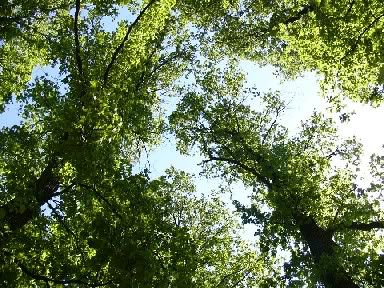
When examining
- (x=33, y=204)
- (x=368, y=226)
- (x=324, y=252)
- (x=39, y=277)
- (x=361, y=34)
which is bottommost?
(x=39, y=277)

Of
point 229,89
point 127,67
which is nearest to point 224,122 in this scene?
point 229,89

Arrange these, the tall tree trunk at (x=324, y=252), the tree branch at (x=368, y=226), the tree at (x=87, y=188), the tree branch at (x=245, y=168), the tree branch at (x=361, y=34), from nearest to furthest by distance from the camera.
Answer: the tree at (x=87, y=188) < the tall tree trunk at (x=324, y=252) < the tree branch at (x=361, y=34) < the tree branch at (x=368, y=226) < the tree branch at (x=245, y=168)

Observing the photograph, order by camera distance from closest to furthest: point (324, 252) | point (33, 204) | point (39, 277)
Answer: point (33, 204) < point (39, 277) < point (324, 252)

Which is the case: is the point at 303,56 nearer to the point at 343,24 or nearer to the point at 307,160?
the point at 343,24

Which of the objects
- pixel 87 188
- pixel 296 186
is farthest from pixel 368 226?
pixel 87 188

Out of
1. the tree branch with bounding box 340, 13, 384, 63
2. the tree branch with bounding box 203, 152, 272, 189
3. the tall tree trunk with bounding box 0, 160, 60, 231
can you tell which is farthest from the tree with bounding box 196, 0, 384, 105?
the tall tree trunk with bounding box 0, 160, 60, 231

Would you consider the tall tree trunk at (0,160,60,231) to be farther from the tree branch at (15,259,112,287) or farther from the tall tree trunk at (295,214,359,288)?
the tall tree trunk at (295,214,359,288)

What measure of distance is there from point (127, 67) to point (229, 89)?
775 cm

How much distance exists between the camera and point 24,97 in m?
14.6

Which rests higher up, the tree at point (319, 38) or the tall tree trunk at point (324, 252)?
the tree at point (319, 38)

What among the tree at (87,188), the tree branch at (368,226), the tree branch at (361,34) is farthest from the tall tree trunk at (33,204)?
the tree branch at (368,226)

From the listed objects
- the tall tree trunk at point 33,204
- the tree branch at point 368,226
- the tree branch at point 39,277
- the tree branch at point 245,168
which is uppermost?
the tree branch at point 245,168

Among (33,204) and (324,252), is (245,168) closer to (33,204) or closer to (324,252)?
(324,252)

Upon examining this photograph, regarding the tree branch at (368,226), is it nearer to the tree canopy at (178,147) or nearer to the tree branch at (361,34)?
the tree canopy at (178,147)
